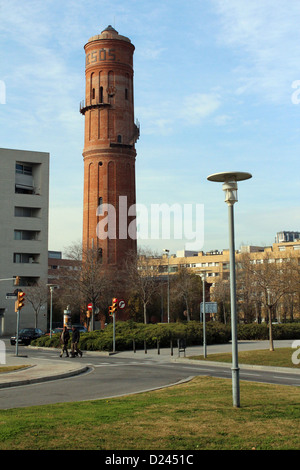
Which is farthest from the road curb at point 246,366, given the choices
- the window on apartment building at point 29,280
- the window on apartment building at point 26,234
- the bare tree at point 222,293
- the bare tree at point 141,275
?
the bare tree at point 222,293

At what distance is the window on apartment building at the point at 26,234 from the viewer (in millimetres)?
67062

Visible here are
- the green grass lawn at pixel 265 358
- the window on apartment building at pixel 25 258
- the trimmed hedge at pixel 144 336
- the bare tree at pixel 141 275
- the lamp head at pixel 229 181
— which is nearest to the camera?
the lamp head at pixel 229 181

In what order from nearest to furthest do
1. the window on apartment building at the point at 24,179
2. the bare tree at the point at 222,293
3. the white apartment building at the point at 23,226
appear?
the white apartment building at the point at 23,226 < the window on apartment building at the point at 24,179 < the bare tree at the point at 222,293

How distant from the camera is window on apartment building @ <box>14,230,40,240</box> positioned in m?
67.1

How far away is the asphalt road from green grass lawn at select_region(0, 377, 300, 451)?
218 centimetres

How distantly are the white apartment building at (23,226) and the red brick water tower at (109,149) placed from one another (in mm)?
6424

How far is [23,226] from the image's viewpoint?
219ft

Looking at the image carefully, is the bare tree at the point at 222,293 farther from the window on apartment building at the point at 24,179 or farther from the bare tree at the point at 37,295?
the window on apartment building at the point at 24,179

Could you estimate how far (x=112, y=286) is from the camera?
63719mm

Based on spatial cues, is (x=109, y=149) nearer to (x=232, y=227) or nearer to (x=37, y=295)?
(x=37, y=295)

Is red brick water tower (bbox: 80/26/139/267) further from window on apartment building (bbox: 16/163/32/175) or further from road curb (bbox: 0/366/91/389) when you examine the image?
road curb (bbox: 0/366/91/389)
